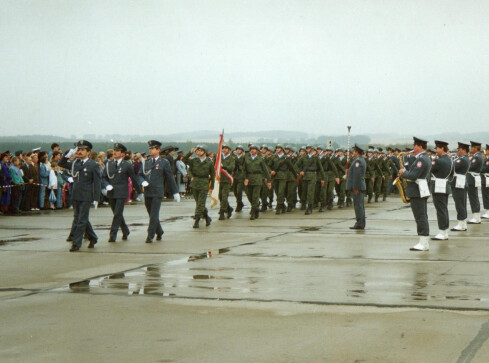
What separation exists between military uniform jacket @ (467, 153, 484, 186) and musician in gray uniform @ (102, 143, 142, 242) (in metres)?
9.08

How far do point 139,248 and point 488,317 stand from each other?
8.00 metres

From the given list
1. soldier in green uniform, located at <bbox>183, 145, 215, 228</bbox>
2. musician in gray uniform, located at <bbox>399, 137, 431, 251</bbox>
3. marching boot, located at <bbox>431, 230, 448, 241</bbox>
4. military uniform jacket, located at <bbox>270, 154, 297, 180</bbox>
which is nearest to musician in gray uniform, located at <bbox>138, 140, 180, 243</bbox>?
soldier in green uniform, located at <bbox>183, 145, 215, 228</bbox>

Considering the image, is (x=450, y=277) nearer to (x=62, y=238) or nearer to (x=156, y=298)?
(x=156, y=298)

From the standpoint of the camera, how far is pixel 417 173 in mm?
14305

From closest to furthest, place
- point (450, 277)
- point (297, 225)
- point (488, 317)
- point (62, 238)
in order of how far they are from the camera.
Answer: point (488, 317)
point (450, 277)
point (62, 238)
point (297, 225)

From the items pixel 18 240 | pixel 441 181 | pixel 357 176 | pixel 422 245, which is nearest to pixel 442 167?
pixel 441 181

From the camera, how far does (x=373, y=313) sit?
320 inches

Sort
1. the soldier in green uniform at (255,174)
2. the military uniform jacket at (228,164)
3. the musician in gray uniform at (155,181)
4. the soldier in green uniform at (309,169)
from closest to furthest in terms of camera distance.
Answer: the musician in gray uniform at (155,181) < the military uniform jacket at (228,164) < the soldier in green uniform at (255,174) < the soldier in green uniform at (309,169)

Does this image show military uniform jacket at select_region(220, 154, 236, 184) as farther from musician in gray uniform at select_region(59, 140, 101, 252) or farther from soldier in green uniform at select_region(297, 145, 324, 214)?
musician in gray uniform at select_region(59, 140, 101, 252)

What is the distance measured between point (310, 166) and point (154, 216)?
1080 centimetres

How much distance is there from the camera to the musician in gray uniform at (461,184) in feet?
60.1

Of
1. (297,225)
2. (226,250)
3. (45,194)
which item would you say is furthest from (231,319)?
(45,194)

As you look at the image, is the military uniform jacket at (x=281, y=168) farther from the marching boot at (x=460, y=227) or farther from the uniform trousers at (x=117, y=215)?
the uniform trousers at (x=117, y=215)

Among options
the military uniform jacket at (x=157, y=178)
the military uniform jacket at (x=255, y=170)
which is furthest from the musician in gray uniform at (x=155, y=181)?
the military uniform jacket at (x=255, y=170)
